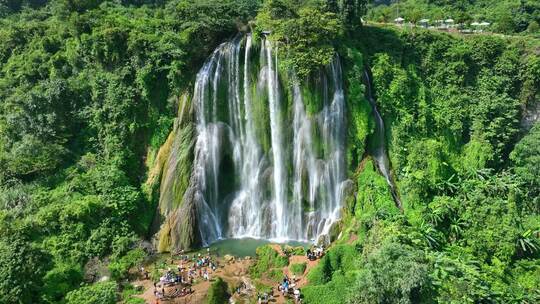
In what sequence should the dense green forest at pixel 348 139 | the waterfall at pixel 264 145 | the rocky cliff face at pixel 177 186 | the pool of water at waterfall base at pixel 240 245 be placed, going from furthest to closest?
the waterfall at pixel 264 145
the rocky cliff face at pixel 177 186
the pool of water at waterfall base at pixel 240 245
the dense green forest at pixel 348 139

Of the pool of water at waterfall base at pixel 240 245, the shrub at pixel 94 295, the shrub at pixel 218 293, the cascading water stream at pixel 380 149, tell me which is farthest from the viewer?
the cascading water stream at pixel 380 149

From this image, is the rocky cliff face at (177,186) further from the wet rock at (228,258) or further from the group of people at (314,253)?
the group of people at (314,253)

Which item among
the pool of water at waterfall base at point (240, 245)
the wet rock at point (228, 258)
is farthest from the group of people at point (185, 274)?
the pool of water at waterfall base at point (240, 245)

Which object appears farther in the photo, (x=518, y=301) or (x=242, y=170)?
(x=242, y=170)

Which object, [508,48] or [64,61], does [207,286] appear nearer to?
[64,61]

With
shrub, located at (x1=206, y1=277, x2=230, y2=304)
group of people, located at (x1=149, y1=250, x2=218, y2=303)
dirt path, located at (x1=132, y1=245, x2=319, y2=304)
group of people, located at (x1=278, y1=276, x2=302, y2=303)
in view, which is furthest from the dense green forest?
shrub, located at (x1=206, y1=277, x2=230, y2=304)

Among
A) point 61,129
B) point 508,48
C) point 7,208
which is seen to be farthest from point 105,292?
point 508,48

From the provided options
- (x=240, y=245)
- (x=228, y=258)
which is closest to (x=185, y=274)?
(x=228, y=258)

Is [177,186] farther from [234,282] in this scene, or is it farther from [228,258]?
[234,282]
